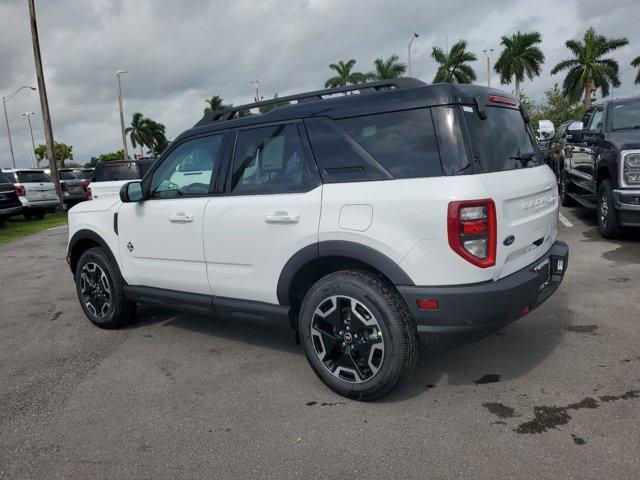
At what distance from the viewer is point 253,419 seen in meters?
3.20

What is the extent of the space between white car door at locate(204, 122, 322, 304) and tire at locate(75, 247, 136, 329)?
1365 millimetres

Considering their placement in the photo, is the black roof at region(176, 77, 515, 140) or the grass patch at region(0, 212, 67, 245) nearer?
the black roof at region(176, 77, 515, 140)

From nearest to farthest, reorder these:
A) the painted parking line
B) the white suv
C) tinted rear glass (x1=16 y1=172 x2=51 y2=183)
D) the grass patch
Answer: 1. the white suv
2. the painted parking line
3. the grass patch
4. tinted rear glass (x1=16 y1=172 x2=51 y2=183)

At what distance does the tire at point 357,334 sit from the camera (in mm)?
3100

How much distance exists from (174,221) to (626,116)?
22.3 feet

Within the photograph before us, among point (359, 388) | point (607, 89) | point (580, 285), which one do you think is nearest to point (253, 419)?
point (359, 388)

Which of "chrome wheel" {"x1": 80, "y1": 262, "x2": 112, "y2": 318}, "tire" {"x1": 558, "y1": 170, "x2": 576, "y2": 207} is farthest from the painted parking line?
"chrome wheel" {"x1": 80, "y1": 262, "x2": 112, "y2": 318}

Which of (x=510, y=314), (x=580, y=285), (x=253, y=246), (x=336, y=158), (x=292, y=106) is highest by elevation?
(x=292, y=106)

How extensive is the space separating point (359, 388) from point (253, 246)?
3.83ft

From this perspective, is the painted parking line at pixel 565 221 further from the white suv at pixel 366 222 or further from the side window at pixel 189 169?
the side window at pixel 189 169

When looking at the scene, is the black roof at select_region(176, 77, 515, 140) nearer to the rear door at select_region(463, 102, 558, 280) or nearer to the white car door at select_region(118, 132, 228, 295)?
the rear door at select_region(463, 102, 558, 280)

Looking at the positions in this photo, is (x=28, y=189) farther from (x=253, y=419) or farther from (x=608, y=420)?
(x=608, y=420)

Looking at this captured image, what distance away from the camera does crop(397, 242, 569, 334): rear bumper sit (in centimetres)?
292

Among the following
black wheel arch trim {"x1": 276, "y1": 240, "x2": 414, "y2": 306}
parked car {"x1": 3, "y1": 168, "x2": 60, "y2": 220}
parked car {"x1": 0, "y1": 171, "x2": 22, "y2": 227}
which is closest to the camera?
black wheel arch trim {"x1": 276, "y1": 240, "x2": 414, "y2": 306}
